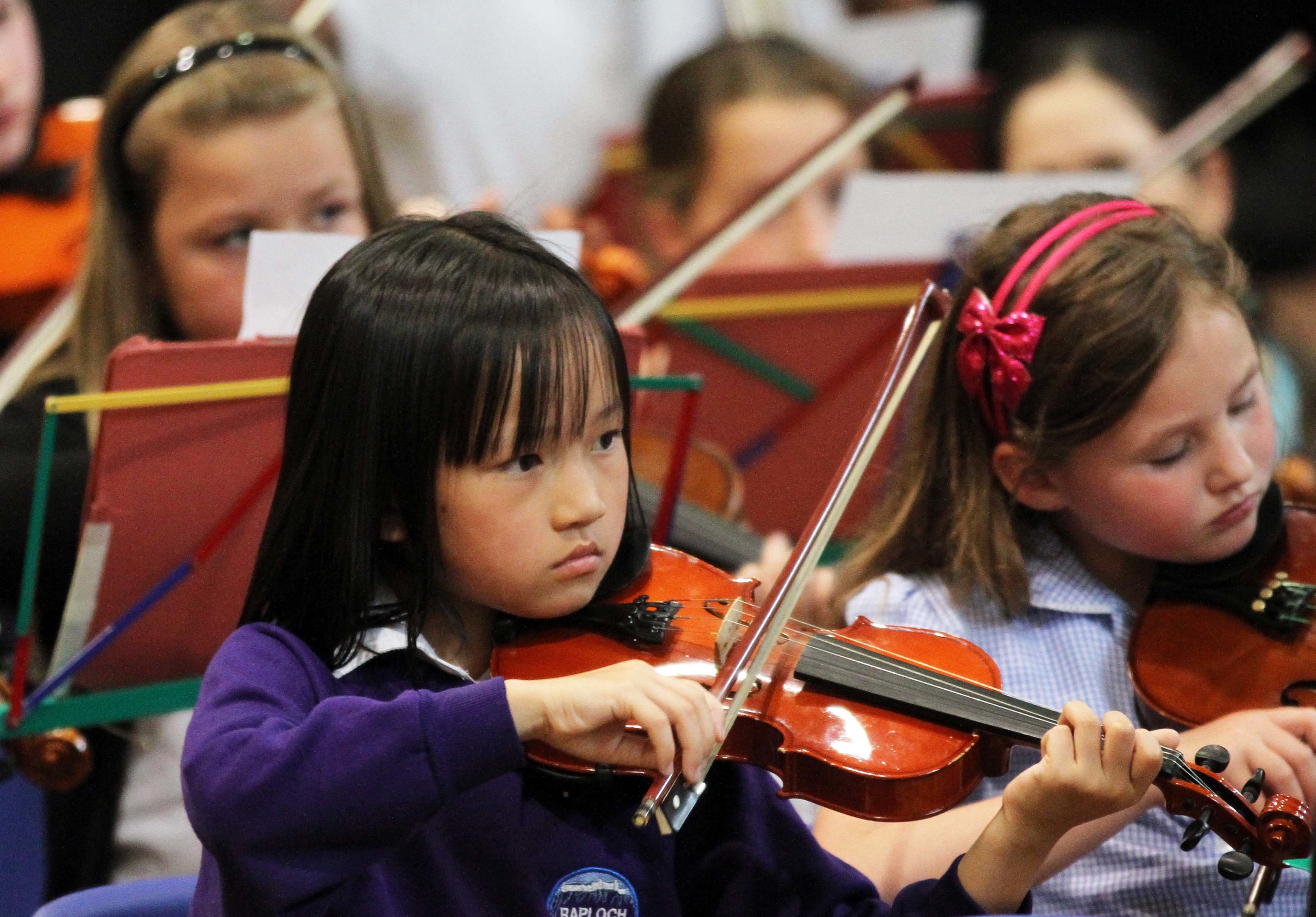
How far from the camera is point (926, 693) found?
3.09 ft

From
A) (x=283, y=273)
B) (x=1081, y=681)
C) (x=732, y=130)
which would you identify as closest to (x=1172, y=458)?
(x=1081, y=681)

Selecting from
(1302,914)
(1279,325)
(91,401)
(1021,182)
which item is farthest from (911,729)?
(1279,325)

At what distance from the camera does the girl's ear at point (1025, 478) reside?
1.21 meters

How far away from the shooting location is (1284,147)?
3293 millimetres

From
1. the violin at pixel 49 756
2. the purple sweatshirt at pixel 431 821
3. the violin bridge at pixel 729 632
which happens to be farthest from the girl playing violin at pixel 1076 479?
the violin at pixel 49 756

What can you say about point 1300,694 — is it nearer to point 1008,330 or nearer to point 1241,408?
point 1241,408

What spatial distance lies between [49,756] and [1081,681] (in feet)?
2.66

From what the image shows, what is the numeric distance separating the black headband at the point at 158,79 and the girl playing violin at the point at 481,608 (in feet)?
2.49

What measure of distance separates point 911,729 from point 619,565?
0.23 m

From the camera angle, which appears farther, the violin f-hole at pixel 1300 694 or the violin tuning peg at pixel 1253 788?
the violin f-hole at pixel 1300 694

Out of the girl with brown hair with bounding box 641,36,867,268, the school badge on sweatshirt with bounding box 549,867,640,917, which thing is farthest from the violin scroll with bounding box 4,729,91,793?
the girl with brown hair with bounding box 641,36,867,268

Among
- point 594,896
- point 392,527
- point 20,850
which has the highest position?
point 392,527

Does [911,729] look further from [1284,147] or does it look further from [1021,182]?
[1284,147]

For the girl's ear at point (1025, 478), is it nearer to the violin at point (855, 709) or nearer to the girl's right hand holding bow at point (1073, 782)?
the violin at point (855, 709)
